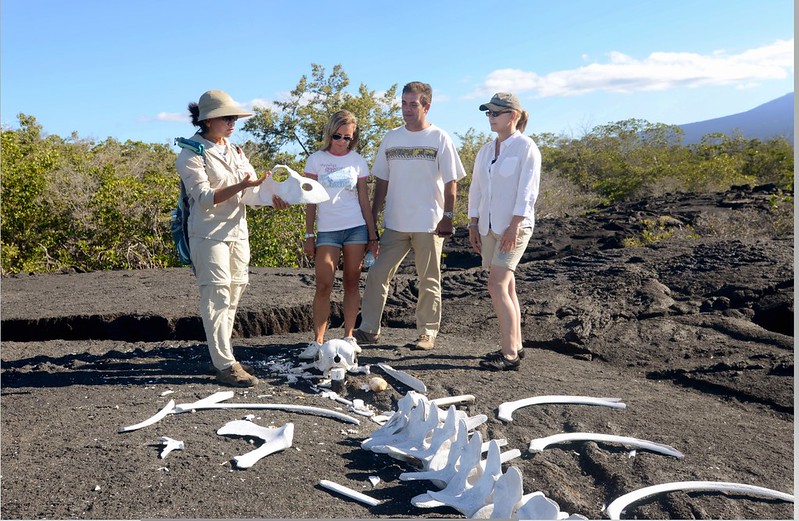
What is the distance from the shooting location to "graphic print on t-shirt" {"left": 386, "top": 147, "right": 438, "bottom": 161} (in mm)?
5391

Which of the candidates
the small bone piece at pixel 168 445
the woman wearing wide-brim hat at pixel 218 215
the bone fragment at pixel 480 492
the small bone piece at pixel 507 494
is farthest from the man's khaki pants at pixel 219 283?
the small bone piece at pixel 507 494

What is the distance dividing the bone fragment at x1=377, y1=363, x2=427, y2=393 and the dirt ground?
0.05 m

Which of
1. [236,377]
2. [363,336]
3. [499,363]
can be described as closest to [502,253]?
[499,363]

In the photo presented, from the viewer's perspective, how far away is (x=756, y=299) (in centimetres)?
739

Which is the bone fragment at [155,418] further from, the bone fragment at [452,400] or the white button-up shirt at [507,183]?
the white button-up shirt at [507,183]

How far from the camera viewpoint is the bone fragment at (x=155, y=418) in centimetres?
389

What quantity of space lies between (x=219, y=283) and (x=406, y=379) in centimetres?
125

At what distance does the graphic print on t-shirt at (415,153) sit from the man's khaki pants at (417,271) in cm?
52

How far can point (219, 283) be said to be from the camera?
463cm

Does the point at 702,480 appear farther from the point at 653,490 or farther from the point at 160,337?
the point at 160,337

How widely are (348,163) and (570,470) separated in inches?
98.9

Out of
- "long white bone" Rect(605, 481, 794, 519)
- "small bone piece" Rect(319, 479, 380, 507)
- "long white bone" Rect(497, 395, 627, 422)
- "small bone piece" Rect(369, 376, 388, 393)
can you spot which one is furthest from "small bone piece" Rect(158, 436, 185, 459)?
"long white bone" Rect(605, 481, 794, 519)

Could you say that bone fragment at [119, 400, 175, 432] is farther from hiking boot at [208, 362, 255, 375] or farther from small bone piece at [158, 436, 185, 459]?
hiking boot at [208, 362, 255, 375]

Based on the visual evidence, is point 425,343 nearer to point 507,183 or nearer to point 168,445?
point 507,183
